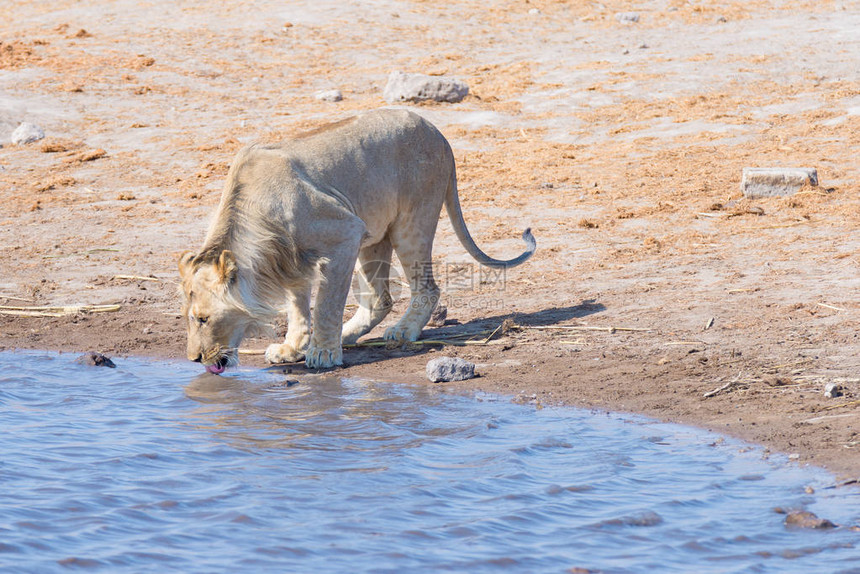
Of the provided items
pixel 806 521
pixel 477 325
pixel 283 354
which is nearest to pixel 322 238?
pixel 283 354

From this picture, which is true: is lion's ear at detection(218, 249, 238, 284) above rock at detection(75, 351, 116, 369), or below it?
above

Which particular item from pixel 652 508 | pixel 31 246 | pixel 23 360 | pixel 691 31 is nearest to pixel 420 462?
pixel 652 508

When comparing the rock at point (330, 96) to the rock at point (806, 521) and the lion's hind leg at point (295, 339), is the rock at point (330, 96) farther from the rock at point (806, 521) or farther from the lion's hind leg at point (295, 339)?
the rock at point (806, 521)

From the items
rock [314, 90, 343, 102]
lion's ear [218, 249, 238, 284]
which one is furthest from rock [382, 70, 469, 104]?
lion's ear [218, 249, 238, 284]

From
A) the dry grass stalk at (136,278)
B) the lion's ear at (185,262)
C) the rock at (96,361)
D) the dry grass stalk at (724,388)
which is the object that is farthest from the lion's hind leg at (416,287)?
the dry grass stalk at (136,278)

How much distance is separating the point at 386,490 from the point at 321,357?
90.7 inches

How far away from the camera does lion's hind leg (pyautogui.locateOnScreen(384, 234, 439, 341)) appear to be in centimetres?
756

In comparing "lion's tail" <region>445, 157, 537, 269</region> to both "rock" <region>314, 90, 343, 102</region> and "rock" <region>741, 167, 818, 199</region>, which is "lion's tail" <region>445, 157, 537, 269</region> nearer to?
"rock" <region>741, 167, 818, 199</region>

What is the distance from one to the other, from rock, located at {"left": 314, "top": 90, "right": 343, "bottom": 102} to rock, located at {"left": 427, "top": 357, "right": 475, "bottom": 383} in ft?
28.0

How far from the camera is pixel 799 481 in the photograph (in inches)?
186

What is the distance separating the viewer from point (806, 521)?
4.21 metres

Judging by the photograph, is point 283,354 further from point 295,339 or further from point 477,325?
point 477,325

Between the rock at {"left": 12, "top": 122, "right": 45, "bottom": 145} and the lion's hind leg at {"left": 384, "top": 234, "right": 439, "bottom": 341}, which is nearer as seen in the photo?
the lion's hind leg at {"left": 384, "top": 234, "right": 439, "bottom": 341}

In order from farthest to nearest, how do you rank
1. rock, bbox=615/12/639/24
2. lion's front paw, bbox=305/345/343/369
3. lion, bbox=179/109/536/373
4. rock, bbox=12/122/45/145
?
rock, bbox=615/12/639/24 < rock, bbox=12/122/45/145 < lion's front paw, bbox=305/345/343/369 < lion, bbox=179/109/536/373
